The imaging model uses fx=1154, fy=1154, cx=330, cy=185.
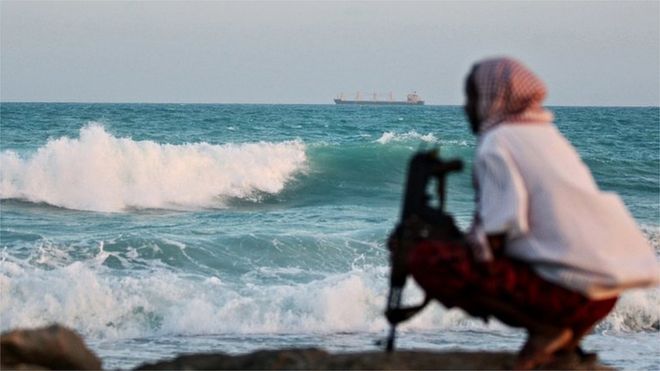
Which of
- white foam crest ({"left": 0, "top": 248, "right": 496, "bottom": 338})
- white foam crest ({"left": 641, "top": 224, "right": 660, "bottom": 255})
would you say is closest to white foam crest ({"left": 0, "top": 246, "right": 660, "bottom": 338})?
white foam crest ({"left": 0, "top": 248, "right": 496, "bottom": 338})

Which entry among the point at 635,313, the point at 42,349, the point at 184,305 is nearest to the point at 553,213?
the point at 42,349

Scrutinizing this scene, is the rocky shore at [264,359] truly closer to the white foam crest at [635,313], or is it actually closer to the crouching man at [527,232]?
the crouching man at [527,232]

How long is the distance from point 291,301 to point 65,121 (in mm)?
28826

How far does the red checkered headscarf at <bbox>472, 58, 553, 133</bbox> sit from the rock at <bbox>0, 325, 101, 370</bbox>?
2.11m

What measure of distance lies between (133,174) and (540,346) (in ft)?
57.1

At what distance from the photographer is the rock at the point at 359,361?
15.9 ft

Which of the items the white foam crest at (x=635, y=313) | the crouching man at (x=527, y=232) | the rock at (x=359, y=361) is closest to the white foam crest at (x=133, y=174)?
the white foam crest at (x=635, y=313)

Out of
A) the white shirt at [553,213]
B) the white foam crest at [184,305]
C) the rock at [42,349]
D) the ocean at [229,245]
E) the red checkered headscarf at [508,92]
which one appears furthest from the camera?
the white foam crest at [184,305]

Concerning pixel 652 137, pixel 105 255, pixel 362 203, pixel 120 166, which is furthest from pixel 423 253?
pixel 652 137

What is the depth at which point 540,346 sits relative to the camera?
4.57 m

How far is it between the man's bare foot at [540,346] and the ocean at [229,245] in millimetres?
2127

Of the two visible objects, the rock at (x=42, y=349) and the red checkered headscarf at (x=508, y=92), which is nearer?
the red checkered headscarf at (x=508, y=92)

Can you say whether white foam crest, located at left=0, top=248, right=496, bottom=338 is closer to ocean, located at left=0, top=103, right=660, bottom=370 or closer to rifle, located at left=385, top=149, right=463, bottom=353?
ocean, located at left=0, top=103, right=660, bottom=370

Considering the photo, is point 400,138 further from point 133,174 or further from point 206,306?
point 206,306
